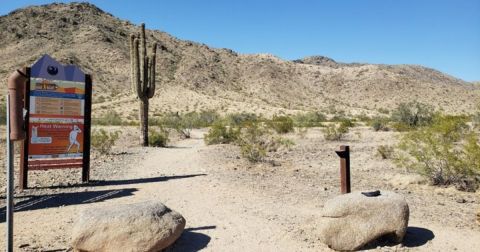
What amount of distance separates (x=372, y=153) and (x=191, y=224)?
33.8 ft

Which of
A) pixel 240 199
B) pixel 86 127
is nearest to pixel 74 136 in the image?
pixel 86 127

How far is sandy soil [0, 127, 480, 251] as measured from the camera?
21.7 feet

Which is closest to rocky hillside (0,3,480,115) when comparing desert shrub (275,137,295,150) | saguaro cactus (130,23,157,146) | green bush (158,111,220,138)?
green bush (158,111,220,138)

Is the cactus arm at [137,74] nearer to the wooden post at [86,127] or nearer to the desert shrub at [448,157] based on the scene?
the wooden post at [86,127]

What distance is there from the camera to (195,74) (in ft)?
236

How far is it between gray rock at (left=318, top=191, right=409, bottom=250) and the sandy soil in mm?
228

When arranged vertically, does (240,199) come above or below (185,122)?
below

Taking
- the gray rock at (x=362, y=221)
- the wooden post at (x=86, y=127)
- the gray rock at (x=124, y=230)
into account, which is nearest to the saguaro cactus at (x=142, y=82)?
the wooden post at (x=86, y=127)

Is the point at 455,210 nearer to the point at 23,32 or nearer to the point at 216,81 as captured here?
the point at 216,81

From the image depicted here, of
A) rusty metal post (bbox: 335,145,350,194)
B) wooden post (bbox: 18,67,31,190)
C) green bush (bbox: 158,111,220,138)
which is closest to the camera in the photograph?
rusty metal post (bbox: 335,145,350,194)

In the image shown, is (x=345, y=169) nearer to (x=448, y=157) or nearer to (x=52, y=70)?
(x=448, y=157)

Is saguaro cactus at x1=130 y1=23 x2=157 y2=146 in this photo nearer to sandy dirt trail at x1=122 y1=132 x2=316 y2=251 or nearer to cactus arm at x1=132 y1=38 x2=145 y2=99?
cactus arm at x1=132 y1=38 x2=145 y2=99

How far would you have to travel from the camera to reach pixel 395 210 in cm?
615

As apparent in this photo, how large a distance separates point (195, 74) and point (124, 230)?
2635 inches
